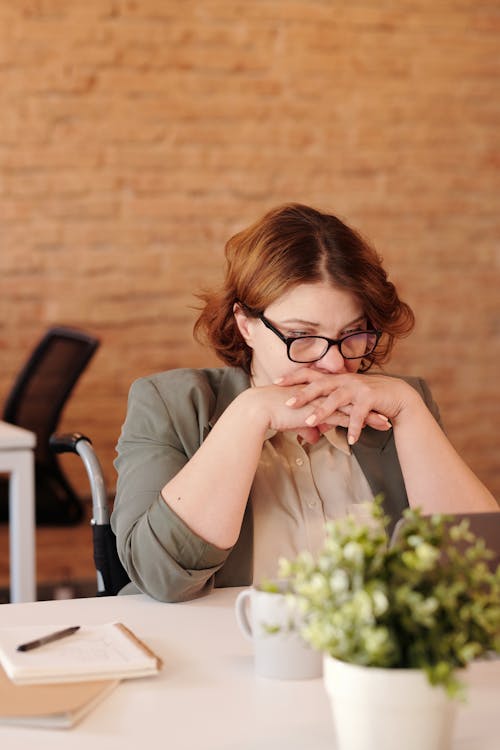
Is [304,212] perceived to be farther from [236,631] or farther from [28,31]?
[28,31]

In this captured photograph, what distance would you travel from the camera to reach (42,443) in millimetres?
3742

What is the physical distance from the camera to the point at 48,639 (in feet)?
4.11

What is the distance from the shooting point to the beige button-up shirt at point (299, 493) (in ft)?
5.67

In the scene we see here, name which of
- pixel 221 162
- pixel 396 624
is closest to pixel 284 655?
pixel 396 624

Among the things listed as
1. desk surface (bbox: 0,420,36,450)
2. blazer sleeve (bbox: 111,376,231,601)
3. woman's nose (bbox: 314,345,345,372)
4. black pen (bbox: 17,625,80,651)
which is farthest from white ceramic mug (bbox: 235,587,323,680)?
desk surface (bbox: 0,420,36,450)

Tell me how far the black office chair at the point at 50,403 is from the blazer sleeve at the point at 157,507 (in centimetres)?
189

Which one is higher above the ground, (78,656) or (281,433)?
(281,433)

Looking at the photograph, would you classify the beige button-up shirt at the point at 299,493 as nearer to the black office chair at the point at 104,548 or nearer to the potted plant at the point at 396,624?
the black office chair at the point at 104,548

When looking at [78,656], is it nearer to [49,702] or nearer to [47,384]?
[49,702]

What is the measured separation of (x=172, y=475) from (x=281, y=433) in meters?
0.25

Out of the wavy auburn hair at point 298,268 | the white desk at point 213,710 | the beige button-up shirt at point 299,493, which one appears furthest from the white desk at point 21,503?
the white desk at point 213,710

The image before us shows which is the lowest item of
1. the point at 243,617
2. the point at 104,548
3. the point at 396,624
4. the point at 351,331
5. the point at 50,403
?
the point at 50,403

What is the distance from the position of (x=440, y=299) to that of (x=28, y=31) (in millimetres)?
2077

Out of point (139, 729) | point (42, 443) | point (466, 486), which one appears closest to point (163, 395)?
point (466, 486)
